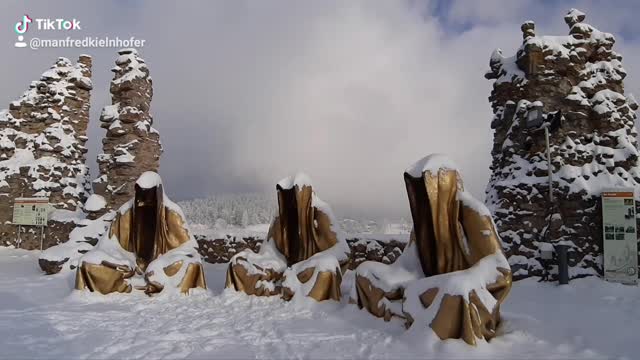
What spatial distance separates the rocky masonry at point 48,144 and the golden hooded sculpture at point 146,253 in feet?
29.0

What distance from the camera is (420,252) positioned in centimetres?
486

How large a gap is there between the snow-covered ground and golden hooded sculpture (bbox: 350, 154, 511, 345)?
187mm

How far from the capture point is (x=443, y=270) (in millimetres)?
4523

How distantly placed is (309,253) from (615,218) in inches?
221

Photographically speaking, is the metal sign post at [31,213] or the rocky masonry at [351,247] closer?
the rocky masonry at [351,247]

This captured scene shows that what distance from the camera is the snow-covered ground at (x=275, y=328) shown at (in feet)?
12.2

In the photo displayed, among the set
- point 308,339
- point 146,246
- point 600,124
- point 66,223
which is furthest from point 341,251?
point 66,223

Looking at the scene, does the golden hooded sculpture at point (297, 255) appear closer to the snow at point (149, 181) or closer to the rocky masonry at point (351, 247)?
the snow at point (149, 181)

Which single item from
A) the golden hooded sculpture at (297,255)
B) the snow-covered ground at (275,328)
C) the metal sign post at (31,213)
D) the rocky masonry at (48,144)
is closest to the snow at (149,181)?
the snow-covered ground at (275,328)

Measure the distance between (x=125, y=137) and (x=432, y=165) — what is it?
10505 mm

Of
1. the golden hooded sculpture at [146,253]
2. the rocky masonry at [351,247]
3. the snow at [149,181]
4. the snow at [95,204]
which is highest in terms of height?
the snow at [149,181]

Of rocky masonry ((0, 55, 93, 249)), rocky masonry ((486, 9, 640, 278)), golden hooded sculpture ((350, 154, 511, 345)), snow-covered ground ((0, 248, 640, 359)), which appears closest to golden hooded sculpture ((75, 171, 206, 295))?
snow-covered ground ((0, 248, 640, 359))

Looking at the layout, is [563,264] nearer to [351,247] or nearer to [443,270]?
[443,270]

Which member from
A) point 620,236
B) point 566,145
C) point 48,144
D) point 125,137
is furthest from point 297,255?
point 48,144
